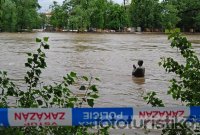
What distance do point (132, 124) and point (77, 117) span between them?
2.25 feet

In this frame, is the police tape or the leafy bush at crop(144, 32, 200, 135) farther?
the leafy bush at crop(144, 32, 200, 135)

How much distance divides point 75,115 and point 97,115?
0.78 ft

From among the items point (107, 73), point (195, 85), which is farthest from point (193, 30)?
point (195, 85)

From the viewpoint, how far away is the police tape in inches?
181

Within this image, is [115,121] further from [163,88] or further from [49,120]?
[163,88]

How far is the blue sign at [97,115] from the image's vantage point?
463 cm

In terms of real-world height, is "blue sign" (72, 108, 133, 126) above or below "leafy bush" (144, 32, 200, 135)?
below

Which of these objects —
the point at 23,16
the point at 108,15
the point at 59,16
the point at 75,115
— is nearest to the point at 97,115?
the point at 75,115

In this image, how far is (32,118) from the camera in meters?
4.60

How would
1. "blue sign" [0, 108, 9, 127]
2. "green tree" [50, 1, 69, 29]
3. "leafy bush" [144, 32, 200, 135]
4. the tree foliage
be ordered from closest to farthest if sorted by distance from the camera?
"blue sign" [0, 108, 9, 127]
"leafy bush" [144, 32, 200, 135]
the tree foliage
"green tree" [50, 1, 69, 29]

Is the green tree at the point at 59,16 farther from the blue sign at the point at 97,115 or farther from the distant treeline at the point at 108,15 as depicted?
the blue sign at the point at 97,115

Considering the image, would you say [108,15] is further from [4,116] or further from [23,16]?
[4,116]

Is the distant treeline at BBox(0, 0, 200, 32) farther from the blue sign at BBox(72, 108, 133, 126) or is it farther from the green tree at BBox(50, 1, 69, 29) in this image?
the blue sign at BBox(72, 108, 133, 126)

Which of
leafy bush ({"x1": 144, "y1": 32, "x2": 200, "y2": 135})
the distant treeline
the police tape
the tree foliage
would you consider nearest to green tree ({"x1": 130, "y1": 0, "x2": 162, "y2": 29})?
the distant treeline
